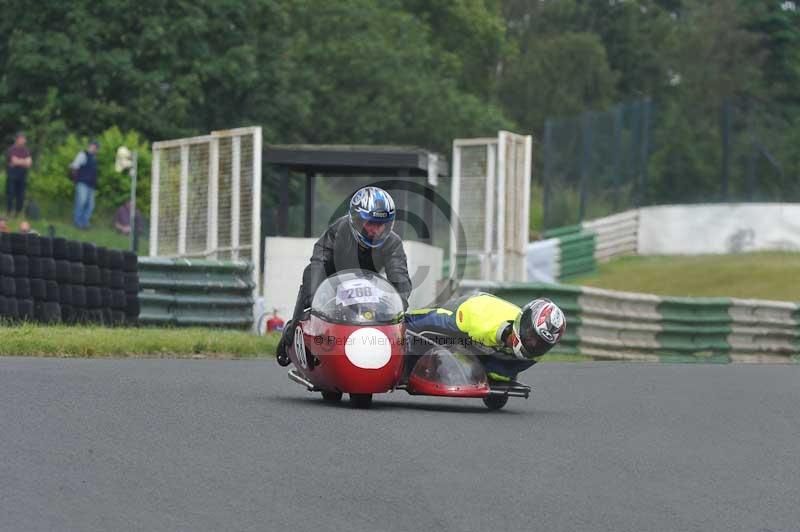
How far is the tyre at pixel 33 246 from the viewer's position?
17938 millimetres

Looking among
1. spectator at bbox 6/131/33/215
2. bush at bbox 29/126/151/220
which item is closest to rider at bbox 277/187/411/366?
spectator at bbox 6/131/33/215

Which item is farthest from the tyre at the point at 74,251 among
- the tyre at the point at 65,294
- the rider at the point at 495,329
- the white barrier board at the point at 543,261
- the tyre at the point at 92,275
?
the white barrier board at the point at 543,261

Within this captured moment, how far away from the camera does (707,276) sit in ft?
118

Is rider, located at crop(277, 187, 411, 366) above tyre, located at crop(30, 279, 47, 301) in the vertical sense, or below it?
above

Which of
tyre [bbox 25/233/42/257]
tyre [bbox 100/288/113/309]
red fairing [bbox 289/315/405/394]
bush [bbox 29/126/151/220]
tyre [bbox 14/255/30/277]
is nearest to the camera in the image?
red fairing [bbox 289/315/405/394]

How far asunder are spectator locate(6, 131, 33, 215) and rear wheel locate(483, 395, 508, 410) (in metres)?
18.9

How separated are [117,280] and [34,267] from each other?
1.82m

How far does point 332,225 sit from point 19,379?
2.33 m

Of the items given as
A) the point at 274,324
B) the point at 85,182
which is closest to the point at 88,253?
the point at 274,324

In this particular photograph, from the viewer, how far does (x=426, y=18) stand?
232 ft

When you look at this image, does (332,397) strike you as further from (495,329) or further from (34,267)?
(34,267)

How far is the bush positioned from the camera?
112 ft

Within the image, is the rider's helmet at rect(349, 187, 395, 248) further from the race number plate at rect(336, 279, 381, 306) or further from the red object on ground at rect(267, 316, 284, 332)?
the red object on ground at rect(267, 316, 284, 332)

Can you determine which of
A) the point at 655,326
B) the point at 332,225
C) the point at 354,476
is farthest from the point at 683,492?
the point at 655,326
